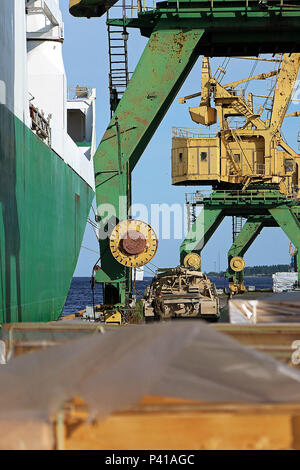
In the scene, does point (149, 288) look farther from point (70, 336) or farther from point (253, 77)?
point (253, 77)

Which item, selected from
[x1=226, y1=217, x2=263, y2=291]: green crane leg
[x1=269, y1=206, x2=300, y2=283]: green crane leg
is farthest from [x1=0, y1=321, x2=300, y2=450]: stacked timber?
[x1=226, y1=217, x2=263, y2=291]: green crane leg

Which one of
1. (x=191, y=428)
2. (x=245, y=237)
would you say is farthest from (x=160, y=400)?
(x=245, y=237)

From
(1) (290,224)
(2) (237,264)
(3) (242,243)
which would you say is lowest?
(2) (237,264)

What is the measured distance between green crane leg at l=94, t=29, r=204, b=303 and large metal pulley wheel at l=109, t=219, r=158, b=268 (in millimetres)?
595

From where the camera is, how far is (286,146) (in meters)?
42.2

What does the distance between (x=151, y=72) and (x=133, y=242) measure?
13.5ft

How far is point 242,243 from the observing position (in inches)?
1843

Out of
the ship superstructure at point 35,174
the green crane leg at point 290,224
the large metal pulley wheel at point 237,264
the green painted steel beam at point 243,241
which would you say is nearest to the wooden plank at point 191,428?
the ship superstructure at point 35,174

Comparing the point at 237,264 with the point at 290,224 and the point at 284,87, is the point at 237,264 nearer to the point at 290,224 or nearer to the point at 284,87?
the point at 290,224

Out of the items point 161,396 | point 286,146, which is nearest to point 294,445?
point 161,396

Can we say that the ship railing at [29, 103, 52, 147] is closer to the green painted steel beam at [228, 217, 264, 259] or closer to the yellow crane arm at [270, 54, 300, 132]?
the yellow crane arm at [270, 54, 300, 132]

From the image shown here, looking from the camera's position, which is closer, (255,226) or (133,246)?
(133,246)

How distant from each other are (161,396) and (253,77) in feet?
143

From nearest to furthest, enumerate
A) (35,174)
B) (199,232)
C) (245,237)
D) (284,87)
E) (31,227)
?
(31,227)
(35,174)
(284,87)
(199,232)
(245,237)
